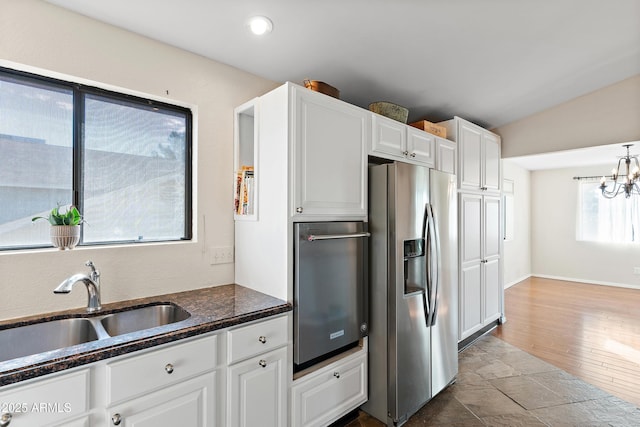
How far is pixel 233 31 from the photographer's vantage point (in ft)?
6.19

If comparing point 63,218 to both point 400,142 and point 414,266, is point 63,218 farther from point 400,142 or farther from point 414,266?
point 400,142

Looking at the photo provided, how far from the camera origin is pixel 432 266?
7.46ft

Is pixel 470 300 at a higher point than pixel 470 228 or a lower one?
lower

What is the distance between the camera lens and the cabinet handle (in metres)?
0.98

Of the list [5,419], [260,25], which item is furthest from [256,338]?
[260,25]

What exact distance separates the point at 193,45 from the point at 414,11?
1.37 metres

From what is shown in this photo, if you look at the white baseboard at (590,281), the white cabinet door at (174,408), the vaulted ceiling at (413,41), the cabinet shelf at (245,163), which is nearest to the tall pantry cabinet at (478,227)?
the vaulted ceiling at (413,41)

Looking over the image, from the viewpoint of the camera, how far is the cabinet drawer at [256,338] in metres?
1.52

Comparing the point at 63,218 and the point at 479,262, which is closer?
the point at 63,218

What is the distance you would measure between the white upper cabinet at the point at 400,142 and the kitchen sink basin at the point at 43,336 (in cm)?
193

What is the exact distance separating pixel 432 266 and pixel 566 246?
5970 millimetres

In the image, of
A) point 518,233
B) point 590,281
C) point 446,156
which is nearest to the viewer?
point 446,156

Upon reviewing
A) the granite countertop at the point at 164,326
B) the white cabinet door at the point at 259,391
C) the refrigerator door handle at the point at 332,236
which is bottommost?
the white cabinet door at the point at 259,391

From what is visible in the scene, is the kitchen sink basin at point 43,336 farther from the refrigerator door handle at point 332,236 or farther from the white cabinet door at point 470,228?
the white cabinet door at point 470,228
